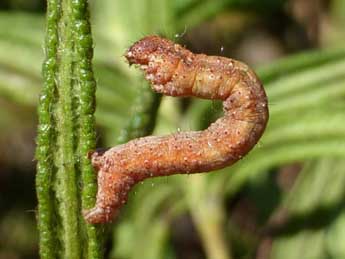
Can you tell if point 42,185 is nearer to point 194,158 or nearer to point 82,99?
point 82,99

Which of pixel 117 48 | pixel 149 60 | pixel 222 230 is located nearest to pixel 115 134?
pixel 117 48

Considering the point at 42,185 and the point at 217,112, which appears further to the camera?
the point at 217,112

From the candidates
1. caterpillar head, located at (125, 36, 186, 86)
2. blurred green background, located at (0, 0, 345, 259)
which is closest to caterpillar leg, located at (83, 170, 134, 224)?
caterpillar head, located at (125, 36, 186, 86)

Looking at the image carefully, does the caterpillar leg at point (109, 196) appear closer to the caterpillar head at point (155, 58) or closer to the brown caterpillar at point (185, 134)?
the brown caterpillar at point (185, 134)

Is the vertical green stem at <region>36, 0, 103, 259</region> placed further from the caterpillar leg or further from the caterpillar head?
the caterpillar head

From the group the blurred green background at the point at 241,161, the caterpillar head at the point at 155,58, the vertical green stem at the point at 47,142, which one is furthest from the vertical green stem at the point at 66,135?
the blurred green background at the point at 241,161

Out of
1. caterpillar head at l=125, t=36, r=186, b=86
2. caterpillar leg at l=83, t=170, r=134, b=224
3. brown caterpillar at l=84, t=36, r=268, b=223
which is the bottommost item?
Answer: caterpillar leg at l=83, t=170, r=134, b=224
